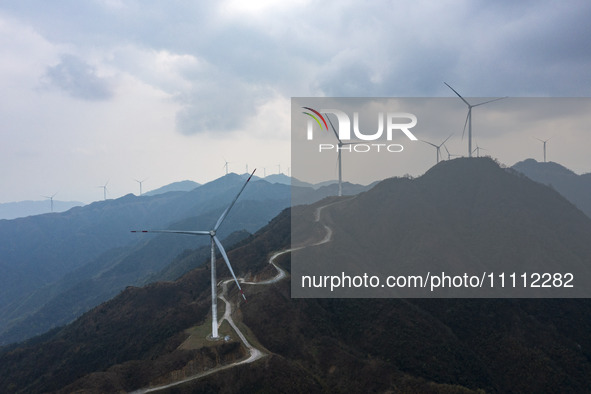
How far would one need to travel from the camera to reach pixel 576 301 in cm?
11638

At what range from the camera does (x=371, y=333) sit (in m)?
90.6

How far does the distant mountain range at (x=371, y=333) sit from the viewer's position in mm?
69938

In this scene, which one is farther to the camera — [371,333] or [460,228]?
[460,228]

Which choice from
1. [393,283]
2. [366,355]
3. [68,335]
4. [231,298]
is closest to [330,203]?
[393,283]

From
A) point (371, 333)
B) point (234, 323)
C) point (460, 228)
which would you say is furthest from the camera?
point (460, 228)

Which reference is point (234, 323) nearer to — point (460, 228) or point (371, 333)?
point (371, 333)

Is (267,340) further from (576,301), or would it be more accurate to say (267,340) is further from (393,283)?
(576,301)

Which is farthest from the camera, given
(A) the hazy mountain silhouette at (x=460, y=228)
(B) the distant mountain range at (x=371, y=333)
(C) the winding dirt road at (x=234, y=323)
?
(A) the hazy mountain silhouette at (x=460, y=228)

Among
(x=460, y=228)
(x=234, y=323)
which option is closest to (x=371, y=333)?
(x=234, y=323)

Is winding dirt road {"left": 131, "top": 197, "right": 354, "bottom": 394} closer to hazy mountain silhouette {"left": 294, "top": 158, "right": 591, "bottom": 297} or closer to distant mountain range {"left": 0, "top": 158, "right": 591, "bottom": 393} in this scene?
distant mountain range {"left": 0, "top": 158, "right": 591, "bottom": 393}

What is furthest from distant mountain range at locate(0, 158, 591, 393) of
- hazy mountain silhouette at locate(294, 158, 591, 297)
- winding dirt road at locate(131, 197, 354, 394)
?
winding dirt road at locate(131, 197, 354, 394)

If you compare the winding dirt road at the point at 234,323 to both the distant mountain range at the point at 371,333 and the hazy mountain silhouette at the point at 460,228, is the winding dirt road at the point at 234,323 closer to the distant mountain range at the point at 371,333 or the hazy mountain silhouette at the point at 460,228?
the distant mountain range at the point at 371,333

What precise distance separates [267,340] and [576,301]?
99419 mm

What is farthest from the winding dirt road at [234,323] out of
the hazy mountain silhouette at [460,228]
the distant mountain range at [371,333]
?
the hazy mountain silhouette at [460,228]
